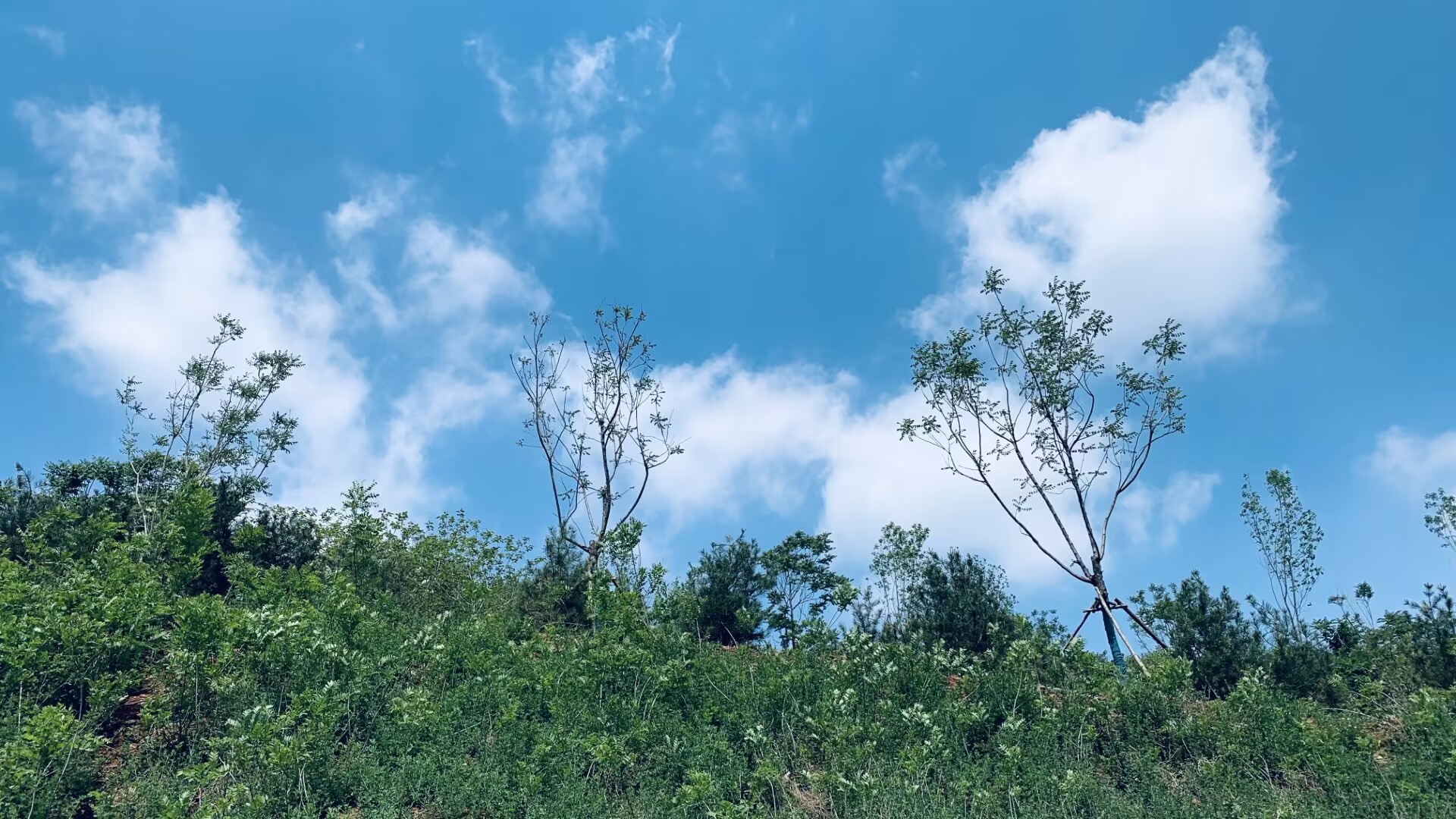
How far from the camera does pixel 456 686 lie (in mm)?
7332

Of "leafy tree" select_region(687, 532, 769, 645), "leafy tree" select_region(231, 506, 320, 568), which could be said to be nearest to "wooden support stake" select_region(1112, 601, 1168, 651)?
"leafy tree" select_region(687, 532, 769, 645)

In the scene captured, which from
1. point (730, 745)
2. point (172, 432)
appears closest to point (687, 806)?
point (730, 745)

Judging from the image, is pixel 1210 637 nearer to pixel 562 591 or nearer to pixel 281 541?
pixel 562 591

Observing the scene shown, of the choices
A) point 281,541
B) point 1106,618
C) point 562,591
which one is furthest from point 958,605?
point 281,541

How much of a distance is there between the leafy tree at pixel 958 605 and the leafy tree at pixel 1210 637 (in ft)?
6.63

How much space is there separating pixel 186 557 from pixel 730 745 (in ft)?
22.6

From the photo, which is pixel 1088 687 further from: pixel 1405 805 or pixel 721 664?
pixel 721 664

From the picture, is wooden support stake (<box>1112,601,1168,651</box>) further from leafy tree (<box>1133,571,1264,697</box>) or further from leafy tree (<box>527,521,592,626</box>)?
leafy tree (<box>527,521,592,626</box>)

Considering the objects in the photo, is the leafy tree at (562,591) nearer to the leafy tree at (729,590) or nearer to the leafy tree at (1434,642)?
the leafy tree at (729,590)

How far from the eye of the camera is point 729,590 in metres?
12.0

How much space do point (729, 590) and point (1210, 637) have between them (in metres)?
6.29

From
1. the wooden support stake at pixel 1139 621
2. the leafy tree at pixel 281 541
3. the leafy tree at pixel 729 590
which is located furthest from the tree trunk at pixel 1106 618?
the leafy tree at pixel 281 541

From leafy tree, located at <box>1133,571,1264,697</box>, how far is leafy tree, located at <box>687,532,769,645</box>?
5.23 metres

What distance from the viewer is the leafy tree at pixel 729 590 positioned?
11.1m
